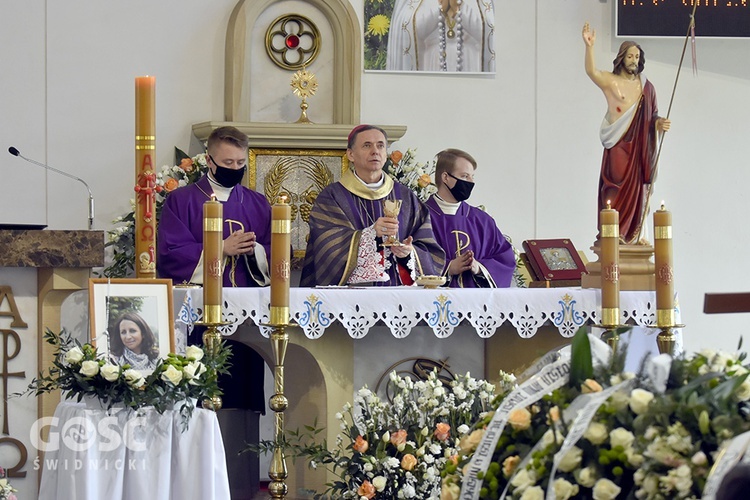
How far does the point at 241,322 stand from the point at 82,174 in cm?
265

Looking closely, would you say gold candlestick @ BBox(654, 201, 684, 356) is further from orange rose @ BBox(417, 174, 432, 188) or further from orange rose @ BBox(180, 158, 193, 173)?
orange rose @ BBox(180, 158, 193, 173)

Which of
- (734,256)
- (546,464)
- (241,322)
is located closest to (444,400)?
(241,322)

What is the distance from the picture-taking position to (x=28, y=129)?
24.0ft

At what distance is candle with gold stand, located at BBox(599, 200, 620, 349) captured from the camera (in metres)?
5.36

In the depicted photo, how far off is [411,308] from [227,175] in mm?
1585

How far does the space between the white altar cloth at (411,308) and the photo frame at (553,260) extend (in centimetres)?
108

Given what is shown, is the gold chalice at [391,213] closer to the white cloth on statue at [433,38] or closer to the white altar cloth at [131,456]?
the white altar cloth at [131,456]

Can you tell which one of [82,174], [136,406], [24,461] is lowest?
[24,461]

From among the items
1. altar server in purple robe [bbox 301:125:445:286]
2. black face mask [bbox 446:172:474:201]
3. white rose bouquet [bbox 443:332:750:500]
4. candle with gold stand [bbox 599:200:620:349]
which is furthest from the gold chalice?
white rose bouquet [bbox 443:332:750:500]

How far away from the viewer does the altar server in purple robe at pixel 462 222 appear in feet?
21.7

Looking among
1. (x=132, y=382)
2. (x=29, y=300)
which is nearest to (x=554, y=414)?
(x=132, y=382)

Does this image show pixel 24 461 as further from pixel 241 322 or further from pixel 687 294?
pixel 687 294

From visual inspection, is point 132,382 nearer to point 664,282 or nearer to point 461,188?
point 664,282

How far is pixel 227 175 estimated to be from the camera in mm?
6309
